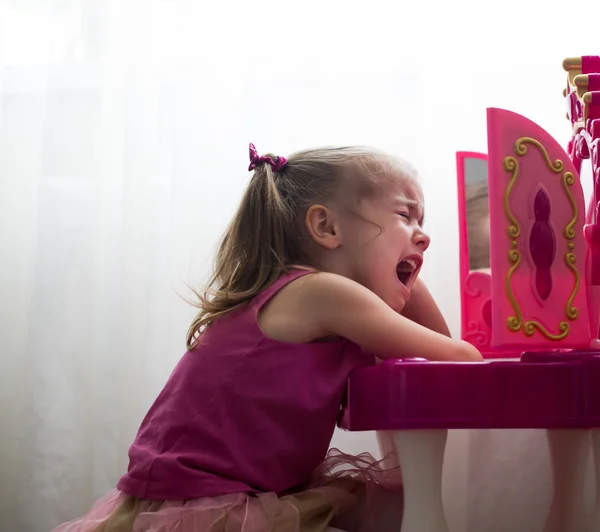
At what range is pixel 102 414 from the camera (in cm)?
122

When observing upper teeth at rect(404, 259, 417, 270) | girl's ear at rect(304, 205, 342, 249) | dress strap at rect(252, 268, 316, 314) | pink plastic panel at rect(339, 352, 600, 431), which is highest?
girl's ear at rect(304, 205, 342, 249)

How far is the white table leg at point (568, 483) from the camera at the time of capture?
92cm

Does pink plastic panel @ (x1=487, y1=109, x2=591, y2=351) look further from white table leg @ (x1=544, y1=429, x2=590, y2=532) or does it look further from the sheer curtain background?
the sheer curtain background

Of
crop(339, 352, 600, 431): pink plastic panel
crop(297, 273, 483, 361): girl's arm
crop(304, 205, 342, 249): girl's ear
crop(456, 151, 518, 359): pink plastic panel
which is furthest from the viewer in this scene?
crop(456, 151, 518, 359): pink plastic panel

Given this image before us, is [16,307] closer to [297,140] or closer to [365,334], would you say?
[297,140]

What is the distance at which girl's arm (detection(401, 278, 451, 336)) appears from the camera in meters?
1.06

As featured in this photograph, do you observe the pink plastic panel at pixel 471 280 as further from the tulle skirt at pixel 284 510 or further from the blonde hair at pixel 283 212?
the tulle skirt at pixel 284 510

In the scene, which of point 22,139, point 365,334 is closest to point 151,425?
point 365,334

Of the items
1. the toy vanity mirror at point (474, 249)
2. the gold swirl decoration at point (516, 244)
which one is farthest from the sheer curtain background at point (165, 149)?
the gold swirl decoration at point (516, 244)

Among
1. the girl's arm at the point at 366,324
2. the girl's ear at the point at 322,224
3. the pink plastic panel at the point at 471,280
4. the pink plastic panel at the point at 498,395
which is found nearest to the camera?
the pink plastic panel at the point at 498,395

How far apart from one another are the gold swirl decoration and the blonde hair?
186 millimetres

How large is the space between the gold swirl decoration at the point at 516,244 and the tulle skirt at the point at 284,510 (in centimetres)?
Answer: 25

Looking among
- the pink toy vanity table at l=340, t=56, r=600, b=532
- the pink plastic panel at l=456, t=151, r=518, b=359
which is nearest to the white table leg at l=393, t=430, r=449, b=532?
the pink toy vanity table at l=340, t=56, r=600, b=532

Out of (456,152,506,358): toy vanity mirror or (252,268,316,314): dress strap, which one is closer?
(252,268,316,314): dress strap
